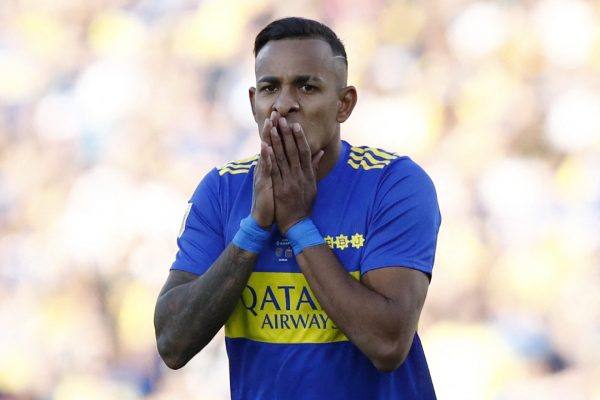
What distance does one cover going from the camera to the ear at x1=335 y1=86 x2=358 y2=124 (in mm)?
1968

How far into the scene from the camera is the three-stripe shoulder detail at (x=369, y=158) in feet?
6.31

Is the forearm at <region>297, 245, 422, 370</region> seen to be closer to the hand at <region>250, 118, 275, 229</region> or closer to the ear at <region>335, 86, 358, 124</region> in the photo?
the hand at <region>250, 118, 275, 229</region>

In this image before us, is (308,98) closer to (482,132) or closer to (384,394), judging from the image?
(384,394)

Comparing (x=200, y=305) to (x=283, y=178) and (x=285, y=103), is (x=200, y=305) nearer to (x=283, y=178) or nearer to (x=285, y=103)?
(x=283, y=178)

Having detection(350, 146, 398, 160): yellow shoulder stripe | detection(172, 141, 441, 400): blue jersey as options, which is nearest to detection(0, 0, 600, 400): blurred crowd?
detection(350, 146, 398, 160): yellow shoulder stripe

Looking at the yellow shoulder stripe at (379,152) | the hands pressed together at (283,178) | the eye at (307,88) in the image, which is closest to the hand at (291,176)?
the hands pressed together at (283,178)

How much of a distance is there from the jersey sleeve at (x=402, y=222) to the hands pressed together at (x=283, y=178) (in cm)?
13

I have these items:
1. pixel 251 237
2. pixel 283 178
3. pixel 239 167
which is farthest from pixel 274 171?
pixel 239 167

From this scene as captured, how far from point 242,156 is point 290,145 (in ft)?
5.95

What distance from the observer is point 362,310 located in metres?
1.70

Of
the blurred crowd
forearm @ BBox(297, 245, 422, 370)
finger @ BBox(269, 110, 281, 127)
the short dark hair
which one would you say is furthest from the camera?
the blurred crowd

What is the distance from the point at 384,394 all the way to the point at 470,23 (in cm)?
206

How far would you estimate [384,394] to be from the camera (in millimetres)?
1809

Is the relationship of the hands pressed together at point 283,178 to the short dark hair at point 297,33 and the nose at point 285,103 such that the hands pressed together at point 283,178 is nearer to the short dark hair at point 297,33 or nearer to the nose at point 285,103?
the nose at point 285,103
